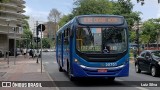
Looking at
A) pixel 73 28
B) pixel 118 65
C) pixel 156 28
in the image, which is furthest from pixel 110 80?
pixel 156 28

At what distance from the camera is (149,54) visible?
2197cm

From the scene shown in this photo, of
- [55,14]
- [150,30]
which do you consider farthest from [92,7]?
[55,14]

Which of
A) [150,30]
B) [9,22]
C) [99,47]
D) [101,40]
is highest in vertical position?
[9,22]

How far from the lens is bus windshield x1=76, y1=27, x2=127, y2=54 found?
1581cm

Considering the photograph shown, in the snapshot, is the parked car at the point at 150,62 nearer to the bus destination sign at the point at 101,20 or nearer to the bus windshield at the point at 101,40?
the bus windshield at the point at 101,40

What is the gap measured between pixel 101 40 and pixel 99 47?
1.05 feet

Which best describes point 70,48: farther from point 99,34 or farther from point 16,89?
point 16,89

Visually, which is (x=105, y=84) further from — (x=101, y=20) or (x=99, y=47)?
(x=101, y=20)

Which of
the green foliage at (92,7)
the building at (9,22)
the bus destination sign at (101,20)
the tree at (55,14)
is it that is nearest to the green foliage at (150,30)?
the green foliage at (92,7)

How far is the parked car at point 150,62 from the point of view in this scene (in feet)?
67.6

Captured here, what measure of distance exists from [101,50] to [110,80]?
3012 millimetres

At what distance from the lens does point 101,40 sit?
15.8 metres

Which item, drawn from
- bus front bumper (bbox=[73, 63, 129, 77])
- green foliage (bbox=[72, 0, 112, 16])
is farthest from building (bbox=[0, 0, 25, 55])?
bus front bumper (bbox=[73, 63, 129, 77])

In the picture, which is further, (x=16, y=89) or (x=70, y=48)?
(x=70, y=48)
